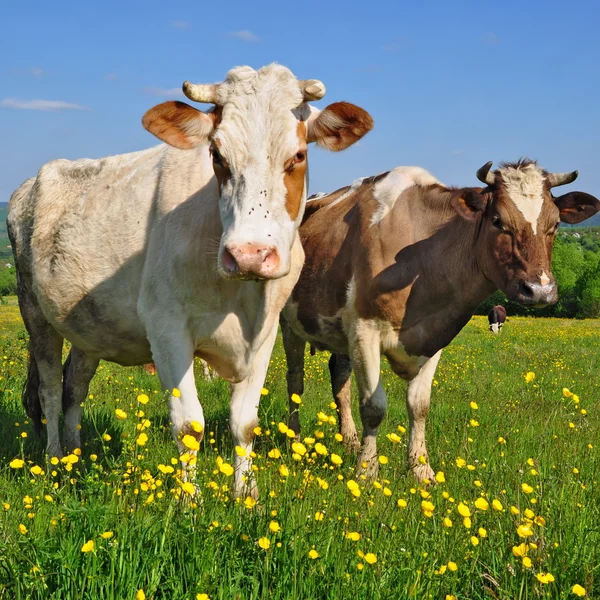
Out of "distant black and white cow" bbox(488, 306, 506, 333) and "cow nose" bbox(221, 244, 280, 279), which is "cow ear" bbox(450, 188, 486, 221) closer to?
"cow nose" bbox(221, 244, 280, 279)

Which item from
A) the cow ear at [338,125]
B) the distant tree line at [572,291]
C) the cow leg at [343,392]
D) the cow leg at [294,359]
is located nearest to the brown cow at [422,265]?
the cow leg at [343,392]

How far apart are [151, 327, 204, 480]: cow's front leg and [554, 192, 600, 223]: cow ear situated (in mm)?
3720

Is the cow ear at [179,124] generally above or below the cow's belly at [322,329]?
above

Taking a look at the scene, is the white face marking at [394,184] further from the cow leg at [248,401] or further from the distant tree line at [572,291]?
the distant tree line at [572,291]

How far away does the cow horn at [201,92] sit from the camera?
446 centimetres

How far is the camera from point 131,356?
19.8 ft

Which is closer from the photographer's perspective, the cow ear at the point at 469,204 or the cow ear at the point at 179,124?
the cow ear at the point at 179,124

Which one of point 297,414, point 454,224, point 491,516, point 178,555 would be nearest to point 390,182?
point 454,224

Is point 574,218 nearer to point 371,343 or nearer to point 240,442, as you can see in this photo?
point 371,343

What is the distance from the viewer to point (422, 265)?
22.1 feet

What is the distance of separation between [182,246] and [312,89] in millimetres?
1369

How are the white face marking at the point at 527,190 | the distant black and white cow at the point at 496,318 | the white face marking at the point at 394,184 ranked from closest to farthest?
1. the white face marking at the point at 527,190
2. the white face marking at the point at 394,184
3. the distant black and white cow at the point at 496,318

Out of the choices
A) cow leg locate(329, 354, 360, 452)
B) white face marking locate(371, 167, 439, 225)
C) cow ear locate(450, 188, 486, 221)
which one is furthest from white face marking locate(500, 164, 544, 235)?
cow leg locate(329, 354, 360, 452)

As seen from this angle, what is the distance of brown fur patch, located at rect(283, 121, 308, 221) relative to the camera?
4336mm
